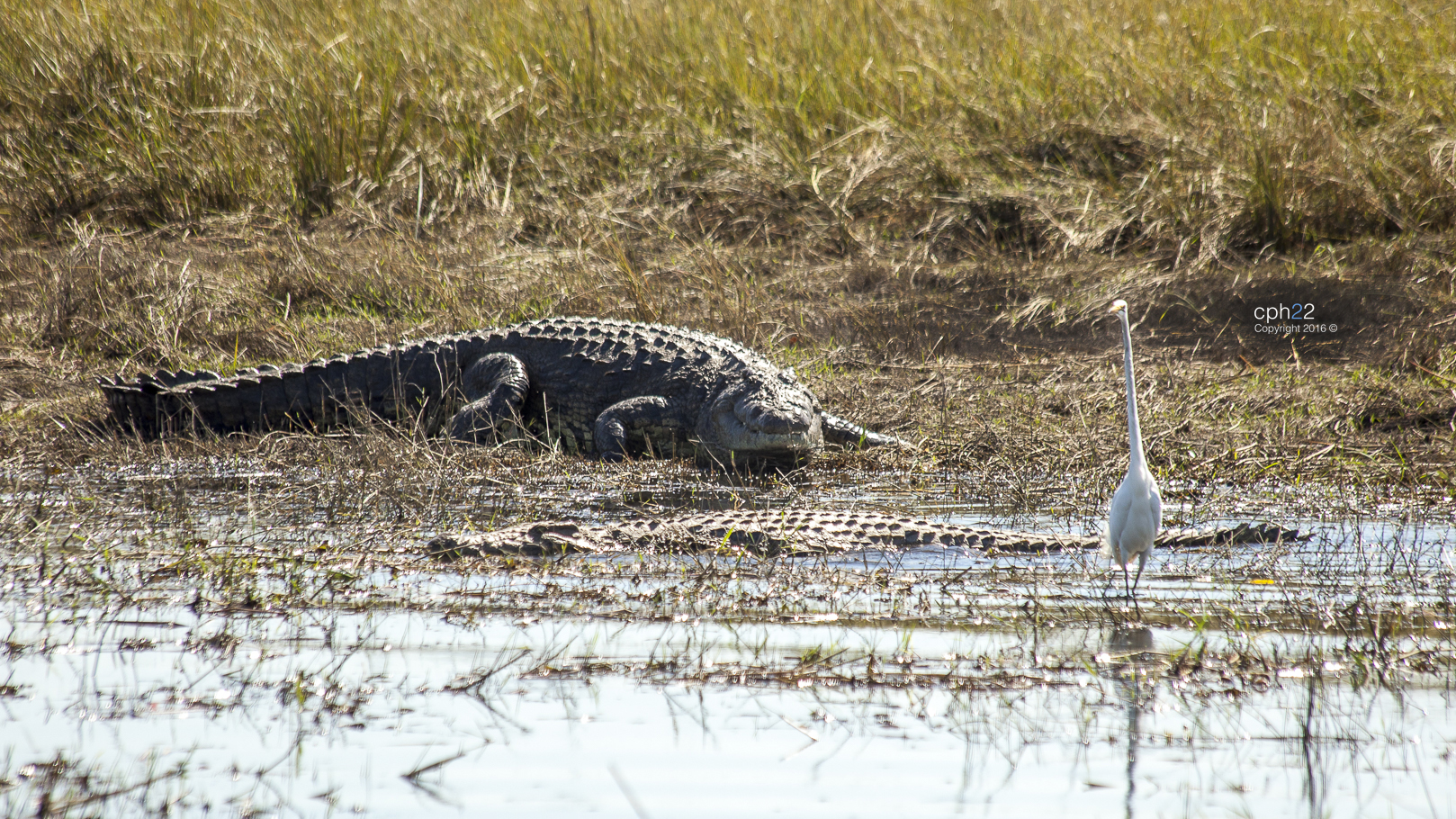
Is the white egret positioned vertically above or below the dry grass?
below

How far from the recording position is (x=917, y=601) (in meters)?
3.01

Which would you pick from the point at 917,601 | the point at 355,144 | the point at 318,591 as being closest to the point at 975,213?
the point at 355,144

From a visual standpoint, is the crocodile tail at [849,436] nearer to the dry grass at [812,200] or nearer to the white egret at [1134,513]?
the dry grass at [812,200]

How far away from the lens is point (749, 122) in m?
8.84

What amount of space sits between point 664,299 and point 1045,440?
2.89m

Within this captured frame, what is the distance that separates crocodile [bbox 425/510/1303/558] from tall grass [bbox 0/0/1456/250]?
418 centimetres

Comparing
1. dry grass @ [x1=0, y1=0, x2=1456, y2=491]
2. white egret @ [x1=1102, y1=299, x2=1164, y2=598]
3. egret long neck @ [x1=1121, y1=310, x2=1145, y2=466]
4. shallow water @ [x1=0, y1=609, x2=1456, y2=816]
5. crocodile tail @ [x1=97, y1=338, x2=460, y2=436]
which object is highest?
dry grass @ [x1=0, y1=0, x2=1456, y2=491]

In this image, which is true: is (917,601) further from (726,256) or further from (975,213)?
(975,213)

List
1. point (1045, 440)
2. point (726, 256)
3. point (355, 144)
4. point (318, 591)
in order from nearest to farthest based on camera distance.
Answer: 1. point (318, 591)
2. point (1045, 440)
3. point (726, 256)
4. point (355, 144)

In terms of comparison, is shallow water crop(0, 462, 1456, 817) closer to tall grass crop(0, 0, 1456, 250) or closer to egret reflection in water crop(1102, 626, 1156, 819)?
egret reflection in water crop(1102, 626, 1156, 819)

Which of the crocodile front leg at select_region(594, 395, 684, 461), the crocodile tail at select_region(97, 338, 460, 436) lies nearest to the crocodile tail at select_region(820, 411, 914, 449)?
the crocodile front leg at select_region(594, 395, 684, 461)

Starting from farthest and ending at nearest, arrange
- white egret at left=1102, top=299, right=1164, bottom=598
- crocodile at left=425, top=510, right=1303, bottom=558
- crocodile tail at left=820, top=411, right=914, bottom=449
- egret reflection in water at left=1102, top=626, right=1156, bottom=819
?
1. crocodile tail at left=820, top=411, right=914, bottom=449
2. crocodile at left=425, top=510, right=1303, bottom=558
3. white egret at left=1102, top=299, right=1164, bottom=598
4. egret reflection in water at left=1102, top=626, right=1156, bottom=819

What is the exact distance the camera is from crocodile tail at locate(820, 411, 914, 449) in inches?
205

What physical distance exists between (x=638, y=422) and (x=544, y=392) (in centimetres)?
60
